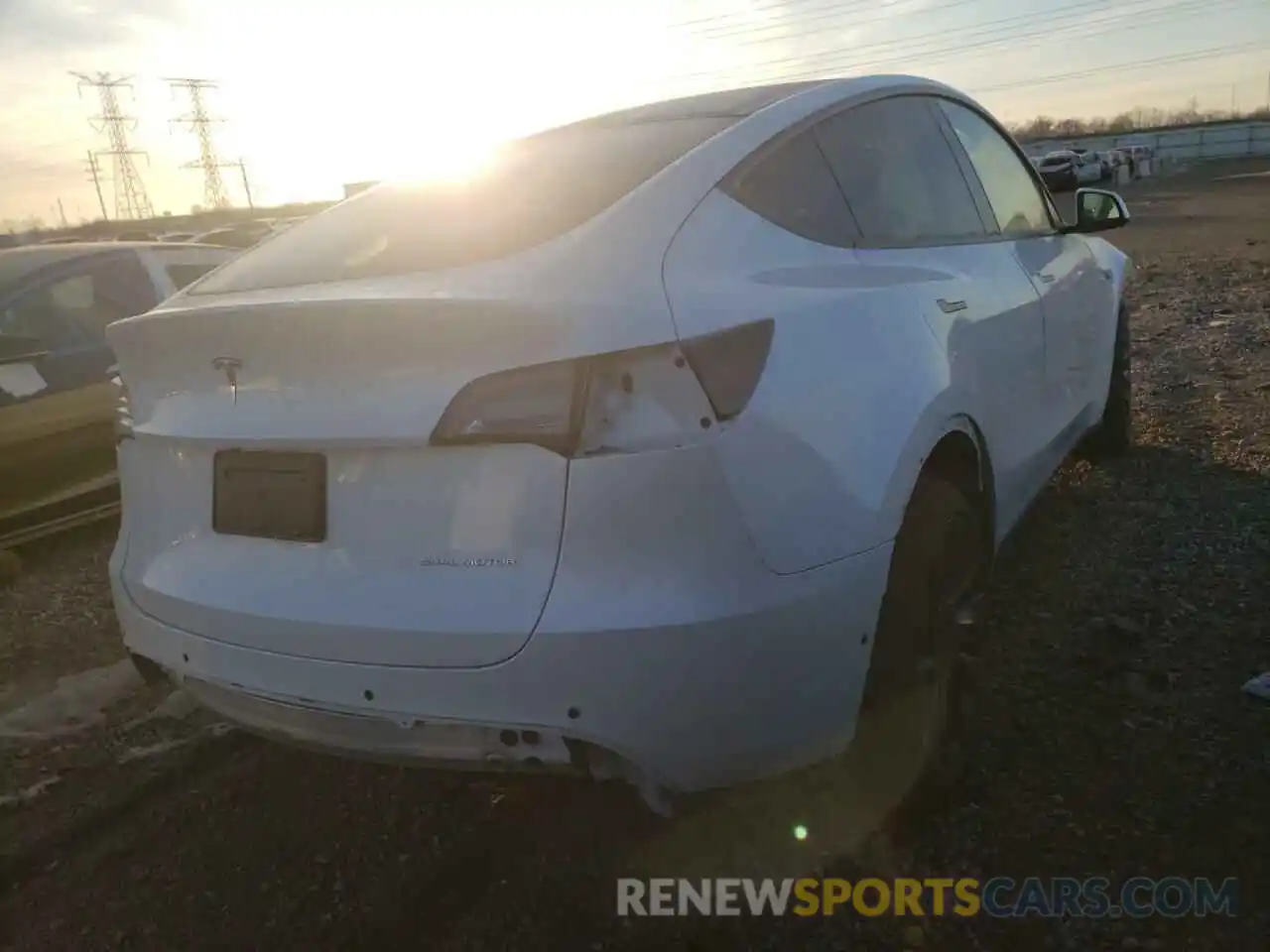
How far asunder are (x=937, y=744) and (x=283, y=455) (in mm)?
1623

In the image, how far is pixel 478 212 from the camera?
2.50 metres

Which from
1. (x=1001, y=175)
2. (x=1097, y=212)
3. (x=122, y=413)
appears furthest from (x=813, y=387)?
(x=1097, y=212)

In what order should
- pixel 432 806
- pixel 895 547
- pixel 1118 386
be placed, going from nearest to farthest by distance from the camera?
pixel 895 547 < pixel 432 806 < pixel 1118 386

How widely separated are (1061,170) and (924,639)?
38097mm

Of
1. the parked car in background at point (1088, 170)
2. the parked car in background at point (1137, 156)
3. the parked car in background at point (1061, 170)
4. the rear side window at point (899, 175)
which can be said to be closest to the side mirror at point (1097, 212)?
the rear side window at point (899, 175)

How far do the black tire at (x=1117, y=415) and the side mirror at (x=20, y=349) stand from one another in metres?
4.95

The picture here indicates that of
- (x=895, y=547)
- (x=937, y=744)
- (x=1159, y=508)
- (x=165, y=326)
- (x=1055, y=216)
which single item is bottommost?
(x=1159, y=508)

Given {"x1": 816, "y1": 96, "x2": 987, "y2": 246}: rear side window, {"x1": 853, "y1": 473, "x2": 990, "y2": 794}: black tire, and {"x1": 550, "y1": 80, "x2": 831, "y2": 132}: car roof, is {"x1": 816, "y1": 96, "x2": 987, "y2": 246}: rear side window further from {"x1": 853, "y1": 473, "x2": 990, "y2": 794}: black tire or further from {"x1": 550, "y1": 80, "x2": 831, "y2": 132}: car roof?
{"x1": 853, "y1": 473, "x2": 990, "y2": 794}: black tire

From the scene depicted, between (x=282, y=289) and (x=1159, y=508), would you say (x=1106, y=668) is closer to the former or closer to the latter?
(x=1159, y=508)

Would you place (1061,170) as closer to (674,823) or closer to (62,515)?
(62,515)

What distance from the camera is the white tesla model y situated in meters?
1.88

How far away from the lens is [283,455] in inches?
83.3

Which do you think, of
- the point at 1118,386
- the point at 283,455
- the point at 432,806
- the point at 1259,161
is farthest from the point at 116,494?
the point at 1259,161

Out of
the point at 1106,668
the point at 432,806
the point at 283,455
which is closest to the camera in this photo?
the point at 283,455
